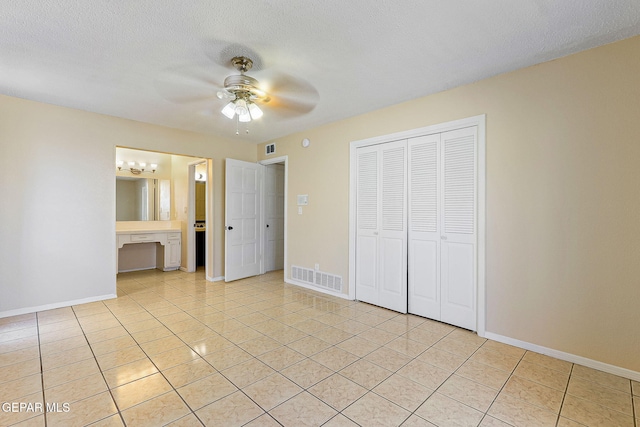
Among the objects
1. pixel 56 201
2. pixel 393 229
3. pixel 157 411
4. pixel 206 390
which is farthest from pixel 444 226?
pixel 56 201

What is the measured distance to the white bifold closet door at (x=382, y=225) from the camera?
344 cm

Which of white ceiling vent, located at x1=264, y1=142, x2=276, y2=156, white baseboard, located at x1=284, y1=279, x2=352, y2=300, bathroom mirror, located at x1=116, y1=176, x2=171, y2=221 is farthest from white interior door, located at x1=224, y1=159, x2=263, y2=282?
bathroom mirror, located at x1=116, y1=176, x2=171, y2=221

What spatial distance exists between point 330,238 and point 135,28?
3.07m

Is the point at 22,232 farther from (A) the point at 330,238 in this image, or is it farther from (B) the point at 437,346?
(B) the point at 437,346

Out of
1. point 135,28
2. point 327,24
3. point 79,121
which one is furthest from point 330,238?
point 79,121

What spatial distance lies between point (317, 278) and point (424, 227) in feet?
6.02

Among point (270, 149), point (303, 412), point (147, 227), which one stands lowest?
point (303, 412)

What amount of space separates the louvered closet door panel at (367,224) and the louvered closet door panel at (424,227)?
1.53 ft

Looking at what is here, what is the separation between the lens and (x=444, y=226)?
309 cm

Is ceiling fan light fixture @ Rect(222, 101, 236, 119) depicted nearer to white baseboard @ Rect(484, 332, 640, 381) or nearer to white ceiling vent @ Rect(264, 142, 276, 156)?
white ceiling vent @ Rect(264, 142, 276, 156)

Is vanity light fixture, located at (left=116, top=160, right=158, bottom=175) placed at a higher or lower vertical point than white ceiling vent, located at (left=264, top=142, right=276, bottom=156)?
lower

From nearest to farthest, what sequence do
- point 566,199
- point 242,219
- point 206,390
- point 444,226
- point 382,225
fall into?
point 206,390, point 566,199, point 444,226, point 382,225, point 242,219

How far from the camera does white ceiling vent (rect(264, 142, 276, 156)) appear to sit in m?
5.13

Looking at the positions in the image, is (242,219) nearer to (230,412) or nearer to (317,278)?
(317,278)
